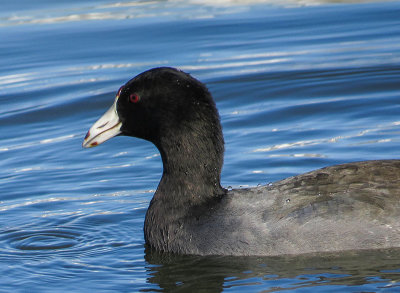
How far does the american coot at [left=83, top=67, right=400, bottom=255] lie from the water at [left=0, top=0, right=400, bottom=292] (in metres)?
0.17

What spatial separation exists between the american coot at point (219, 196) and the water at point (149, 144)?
0.17m

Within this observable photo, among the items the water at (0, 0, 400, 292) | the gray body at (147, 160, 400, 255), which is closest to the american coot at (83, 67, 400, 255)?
the gray body at (147, 160, 400, 255)

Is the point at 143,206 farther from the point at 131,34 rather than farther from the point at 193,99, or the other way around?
the point at 131,34

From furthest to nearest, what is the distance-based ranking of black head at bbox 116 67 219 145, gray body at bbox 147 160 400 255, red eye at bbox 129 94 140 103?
red eye at bbox 129 94 140 103 → black head at bbox 116 67 219 145 → gray body at bbox 147 160 400 255

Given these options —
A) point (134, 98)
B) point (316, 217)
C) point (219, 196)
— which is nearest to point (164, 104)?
point (134, 98)

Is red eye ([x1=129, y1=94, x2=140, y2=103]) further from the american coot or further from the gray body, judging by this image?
the gray body

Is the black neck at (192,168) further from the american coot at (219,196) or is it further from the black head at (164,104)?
the black head at (164,104)

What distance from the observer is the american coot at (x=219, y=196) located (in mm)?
8461

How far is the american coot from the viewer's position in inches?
333

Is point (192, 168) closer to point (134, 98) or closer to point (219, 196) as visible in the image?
point (219, 196)

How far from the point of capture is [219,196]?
29.9 ft

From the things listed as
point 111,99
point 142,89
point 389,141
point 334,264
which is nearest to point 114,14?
point 111,99

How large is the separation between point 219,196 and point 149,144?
4004 mm

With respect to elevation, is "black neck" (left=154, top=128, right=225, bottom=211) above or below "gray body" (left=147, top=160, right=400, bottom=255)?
above
